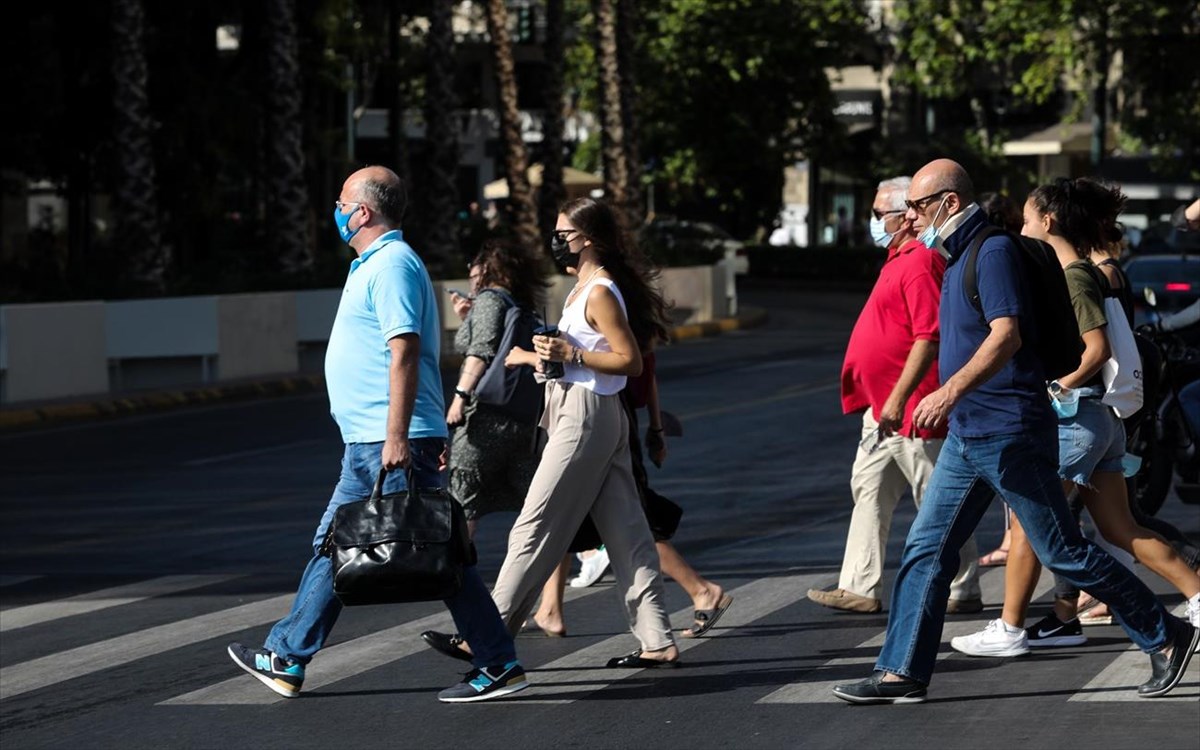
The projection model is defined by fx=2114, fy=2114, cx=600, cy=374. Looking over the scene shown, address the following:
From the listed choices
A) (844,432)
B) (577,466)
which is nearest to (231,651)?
(577,466)

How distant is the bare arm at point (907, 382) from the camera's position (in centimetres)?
763

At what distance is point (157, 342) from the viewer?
2148 centimetres

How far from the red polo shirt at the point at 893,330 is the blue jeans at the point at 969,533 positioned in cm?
128

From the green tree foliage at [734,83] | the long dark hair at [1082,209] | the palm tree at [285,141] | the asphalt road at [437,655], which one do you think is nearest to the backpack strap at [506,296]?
the asphalt road at [437,655]

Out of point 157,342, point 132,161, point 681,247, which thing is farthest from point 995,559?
point 681,247

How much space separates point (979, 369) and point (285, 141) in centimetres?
2048

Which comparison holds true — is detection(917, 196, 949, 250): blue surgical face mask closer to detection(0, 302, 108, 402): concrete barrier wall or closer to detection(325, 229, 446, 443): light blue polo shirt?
detection(325, 229, 446, 443): light blue polo shirt

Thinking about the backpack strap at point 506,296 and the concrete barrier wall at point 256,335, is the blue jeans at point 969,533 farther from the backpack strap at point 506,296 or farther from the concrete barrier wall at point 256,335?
the concrete barrier wall at point 256,335

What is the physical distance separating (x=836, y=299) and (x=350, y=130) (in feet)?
42.4

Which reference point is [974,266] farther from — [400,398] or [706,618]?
[706,618]

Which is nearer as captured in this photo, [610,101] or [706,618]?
[706,618]

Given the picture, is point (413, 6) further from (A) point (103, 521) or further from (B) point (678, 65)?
(A) point (103, 521)

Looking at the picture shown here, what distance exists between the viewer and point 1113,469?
7758 millimetres

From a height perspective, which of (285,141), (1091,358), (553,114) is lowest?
(1091,358)
